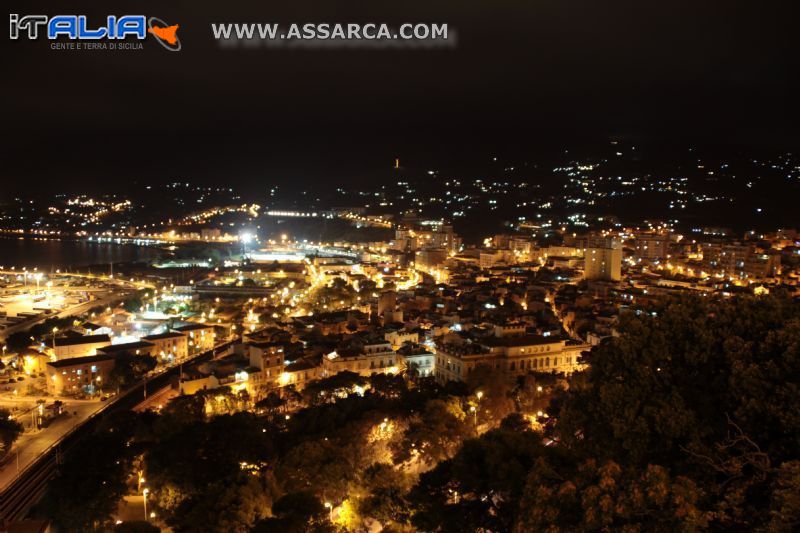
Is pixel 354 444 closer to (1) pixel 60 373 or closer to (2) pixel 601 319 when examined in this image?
(1) pixel 60 373

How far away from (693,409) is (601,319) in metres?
13.2

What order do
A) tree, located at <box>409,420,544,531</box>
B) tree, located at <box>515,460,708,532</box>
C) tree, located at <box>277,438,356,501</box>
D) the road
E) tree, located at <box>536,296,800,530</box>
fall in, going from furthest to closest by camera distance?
the road < tree, located at <box>277,438,356,501</box> < tree, located at <box>409,420,544,531</box> < tree, located at <box>536,296,800,530</box> < tree, located at <box>515,460,708,532</box>

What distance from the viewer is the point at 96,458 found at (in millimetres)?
8633

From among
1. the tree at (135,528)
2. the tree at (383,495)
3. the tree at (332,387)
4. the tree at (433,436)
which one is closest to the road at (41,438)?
the tree at (135,528)

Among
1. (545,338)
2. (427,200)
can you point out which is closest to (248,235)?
(427,200)

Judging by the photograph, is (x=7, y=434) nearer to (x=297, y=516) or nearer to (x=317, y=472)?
(x=317, y=472)

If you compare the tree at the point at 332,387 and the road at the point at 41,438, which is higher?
the tree at the point at 332,387

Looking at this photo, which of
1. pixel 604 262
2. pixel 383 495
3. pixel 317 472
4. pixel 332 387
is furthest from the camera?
pixel 604 262

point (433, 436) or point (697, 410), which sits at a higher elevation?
point (697, 410)

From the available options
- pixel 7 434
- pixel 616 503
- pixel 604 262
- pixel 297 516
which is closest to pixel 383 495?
pixel 297 516

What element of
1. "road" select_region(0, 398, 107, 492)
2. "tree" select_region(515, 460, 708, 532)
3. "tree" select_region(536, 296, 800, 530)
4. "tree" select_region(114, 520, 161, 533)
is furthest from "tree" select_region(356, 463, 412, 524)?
"road" select_region(0, 398, 107, 492)

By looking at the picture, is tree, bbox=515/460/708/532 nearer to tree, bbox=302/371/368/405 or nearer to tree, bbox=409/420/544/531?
tree, bbox=409/420/544/531

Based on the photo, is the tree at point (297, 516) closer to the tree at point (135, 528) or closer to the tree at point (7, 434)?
the tree at point (135, 528)

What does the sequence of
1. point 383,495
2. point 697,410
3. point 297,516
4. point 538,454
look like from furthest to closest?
point 383,495 → point 297,516 → point 538,454 → point 697,410
